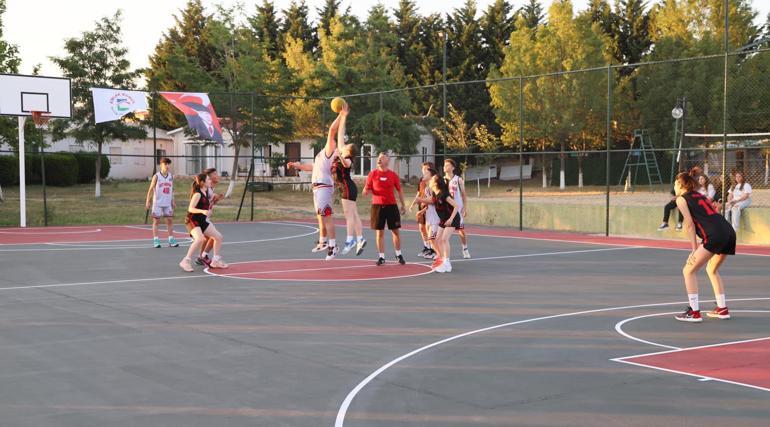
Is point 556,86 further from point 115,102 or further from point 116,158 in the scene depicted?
point 116,158

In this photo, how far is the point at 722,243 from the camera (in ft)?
30.5

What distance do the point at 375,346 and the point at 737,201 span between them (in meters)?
14.8

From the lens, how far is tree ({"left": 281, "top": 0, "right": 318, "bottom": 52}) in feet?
239

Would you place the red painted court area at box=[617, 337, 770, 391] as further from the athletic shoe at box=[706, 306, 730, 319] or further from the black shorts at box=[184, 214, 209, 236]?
the black shorts at box=[184, 214, 209, 236]

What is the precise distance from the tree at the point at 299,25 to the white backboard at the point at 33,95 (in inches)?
1881

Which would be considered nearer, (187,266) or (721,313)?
(721,313)

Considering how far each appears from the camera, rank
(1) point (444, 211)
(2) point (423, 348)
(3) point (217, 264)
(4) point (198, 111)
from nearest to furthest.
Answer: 1. (2) point (423, 348)
2. (1) point (444, 211)
3. (3) point (217, 264)
4. (4) point (198, 111)

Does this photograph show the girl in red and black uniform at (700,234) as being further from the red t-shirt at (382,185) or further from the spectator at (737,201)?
the spectator at (737,201)

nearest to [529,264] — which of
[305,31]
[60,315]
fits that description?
[60,315]

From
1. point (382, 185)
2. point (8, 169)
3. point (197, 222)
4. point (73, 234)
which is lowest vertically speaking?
point (73, 234)

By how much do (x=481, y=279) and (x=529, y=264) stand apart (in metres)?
2.52

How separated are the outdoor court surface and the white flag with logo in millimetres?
11655

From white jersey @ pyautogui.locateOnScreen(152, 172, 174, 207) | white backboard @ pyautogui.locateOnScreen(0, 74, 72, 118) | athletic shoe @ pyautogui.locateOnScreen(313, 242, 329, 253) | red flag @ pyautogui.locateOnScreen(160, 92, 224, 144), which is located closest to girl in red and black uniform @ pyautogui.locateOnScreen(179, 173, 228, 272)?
athletic shoe @ pyautogui.locateOnScreen(313, 242, 329, 253)

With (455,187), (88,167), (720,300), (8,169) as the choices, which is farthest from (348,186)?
(88,167)
